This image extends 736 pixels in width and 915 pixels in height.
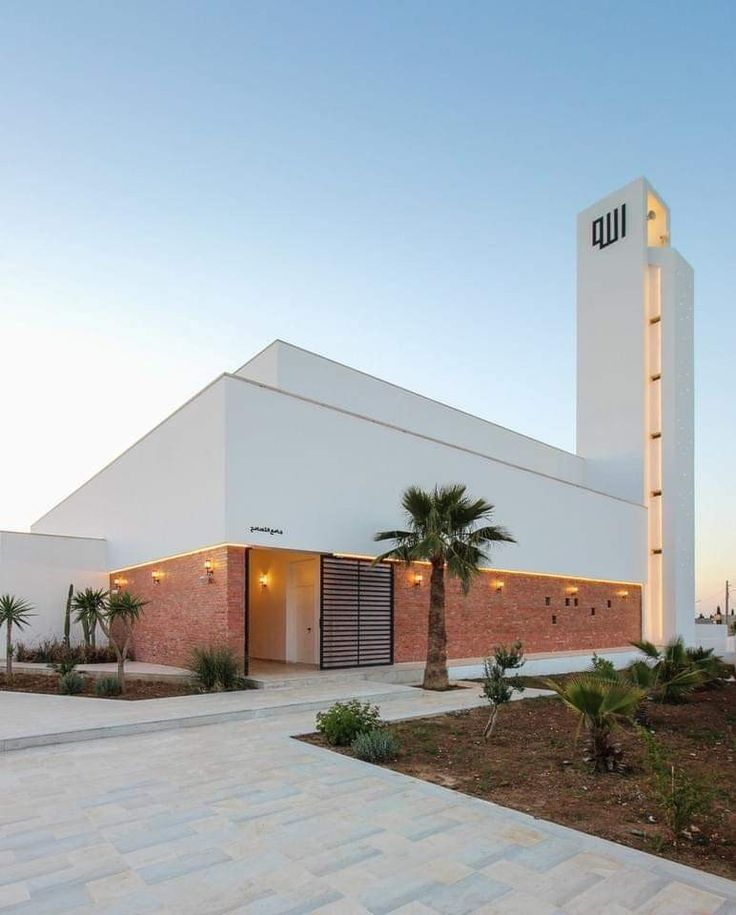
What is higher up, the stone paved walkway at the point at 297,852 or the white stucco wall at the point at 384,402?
the white stucco wall at the point at 384,402

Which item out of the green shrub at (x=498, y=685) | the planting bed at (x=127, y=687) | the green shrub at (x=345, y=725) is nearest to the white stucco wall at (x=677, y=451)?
the green shrub at (x=498, y=685)

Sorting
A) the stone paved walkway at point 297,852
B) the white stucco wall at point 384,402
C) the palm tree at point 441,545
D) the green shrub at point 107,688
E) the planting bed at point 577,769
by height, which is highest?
the white stucco wall at point 384,402

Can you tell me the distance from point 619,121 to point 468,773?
17.1m

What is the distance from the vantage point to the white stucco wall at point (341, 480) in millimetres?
13938

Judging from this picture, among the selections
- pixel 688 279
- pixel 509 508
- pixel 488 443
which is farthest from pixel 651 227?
pixel 509 508

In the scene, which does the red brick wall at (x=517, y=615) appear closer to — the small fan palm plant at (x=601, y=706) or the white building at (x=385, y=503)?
the white building at (x=385, y=503)

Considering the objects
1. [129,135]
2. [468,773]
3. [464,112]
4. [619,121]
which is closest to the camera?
[468,773]

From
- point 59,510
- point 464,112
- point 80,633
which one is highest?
point 464,112

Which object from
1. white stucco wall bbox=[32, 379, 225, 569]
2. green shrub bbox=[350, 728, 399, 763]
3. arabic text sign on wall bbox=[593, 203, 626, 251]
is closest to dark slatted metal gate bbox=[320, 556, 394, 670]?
white stucco wall bbox=[32, 379, 225, 569]

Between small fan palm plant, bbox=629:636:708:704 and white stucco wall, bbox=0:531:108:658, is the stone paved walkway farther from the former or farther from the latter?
white stucco wall, bbox=0:531:108:658

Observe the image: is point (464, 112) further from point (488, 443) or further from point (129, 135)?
point (488, 443)

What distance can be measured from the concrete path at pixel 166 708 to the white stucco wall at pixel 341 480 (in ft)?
10.8

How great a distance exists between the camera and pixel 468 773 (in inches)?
266

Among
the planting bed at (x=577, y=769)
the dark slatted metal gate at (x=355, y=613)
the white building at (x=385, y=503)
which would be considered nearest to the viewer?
the planting bed at (x=577, y=769)
